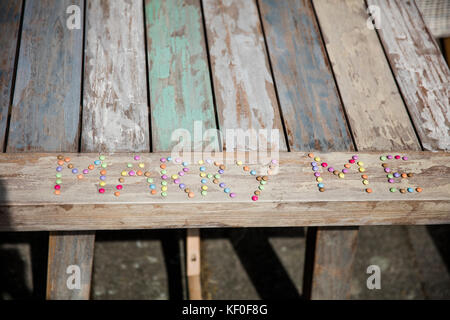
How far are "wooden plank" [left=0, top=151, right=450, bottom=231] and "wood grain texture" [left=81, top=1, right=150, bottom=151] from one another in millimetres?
87

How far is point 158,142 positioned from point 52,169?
298 millimetres

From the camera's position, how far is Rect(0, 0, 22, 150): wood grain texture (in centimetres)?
127

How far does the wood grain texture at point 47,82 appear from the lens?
1231 mm

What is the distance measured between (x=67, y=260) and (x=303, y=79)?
1.04m

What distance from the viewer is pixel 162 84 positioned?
139 cm

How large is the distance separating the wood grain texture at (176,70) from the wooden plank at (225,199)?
0.13 metres

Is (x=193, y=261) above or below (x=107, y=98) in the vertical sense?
below

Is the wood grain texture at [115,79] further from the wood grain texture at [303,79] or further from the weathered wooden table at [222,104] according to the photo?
the wood grain texture at [303,79]

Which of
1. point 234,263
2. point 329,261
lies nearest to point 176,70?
point 329,261

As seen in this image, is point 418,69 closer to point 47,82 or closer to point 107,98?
point 107,98

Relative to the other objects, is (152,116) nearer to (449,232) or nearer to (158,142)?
(158,142)

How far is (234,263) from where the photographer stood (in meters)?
2.52

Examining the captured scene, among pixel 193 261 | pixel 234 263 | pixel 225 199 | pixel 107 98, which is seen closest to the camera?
pixel 225 199

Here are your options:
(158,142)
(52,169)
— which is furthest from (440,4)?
(52,169)
